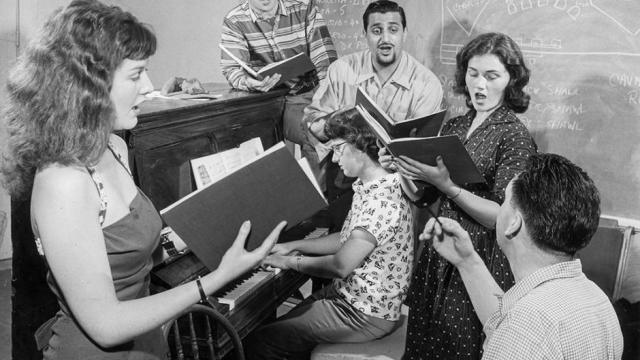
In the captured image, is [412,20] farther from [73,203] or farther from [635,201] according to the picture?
[73,203]

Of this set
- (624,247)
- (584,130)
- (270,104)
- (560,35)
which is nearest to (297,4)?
(270,104)

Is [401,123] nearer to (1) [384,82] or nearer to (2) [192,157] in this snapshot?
(2) [192,157]

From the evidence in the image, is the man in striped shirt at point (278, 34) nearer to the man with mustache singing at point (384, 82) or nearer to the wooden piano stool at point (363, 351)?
the man with mustache singing at point (384, 82)

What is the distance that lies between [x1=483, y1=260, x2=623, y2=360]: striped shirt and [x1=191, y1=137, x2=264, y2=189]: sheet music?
1502mm

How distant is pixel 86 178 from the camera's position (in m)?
1.46

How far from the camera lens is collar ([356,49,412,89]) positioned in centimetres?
352

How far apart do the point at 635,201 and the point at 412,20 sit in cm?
188

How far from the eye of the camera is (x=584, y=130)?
3.62 meters

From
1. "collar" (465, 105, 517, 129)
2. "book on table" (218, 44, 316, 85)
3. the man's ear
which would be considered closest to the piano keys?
"book on table" (218, 44, 316, 85)

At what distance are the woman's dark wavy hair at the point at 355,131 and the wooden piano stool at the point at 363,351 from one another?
0.82 m

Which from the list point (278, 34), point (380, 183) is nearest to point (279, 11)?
point (278, 34)

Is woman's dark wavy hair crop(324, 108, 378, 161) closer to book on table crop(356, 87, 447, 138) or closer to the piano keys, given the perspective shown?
book on table crop(356, 87, 447, 138)

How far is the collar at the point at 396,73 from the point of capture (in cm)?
352

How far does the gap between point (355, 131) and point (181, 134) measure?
772 mm
